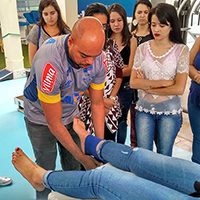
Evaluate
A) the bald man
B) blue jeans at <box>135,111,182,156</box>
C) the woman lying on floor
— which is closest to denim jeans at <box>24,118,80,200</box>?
the bald man

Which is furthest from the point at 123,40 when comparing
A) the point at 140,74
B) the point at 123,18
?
the point at 140,74

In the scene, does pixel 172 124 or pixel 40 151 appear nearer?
pixel 40 151

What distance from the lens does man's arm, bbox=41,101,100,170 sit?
1230 mm

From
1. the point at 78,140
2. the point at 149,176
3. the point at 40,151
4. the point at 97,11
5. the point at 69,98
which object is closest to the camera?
the point at 149,176

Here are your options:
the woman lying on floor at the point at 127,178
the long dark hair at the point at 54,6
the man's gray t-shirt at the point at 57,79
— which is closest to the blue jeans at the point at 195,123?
the woman lying on floor at the point at 127,178

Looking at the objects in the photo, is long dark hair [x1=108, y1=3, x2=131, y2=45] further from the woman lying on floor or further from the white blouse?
the woman lying on floor

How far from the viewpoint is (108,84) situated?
1833 mm

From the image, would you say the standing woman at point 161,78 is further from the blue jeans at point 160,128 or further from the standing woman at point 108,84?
the standing woman at point 108,84

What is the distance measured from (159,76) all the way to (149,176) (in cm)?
76

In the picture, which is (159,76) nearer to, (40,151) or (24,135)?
(40,151)

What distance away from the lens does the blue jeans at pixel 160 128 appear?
1.71m

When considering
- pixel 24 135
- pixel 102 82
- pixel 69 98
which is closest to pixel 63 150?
pixel 69 98

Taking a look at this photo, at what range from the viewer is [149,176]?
4.01 ft

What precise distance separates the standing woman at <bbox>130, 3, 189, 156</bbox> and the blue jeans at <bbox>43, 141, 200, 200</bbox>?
1.55 ft
